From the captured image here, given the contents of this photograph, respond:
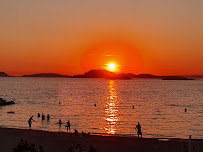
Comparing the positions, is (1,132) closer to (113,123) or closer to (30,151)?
(30,151)

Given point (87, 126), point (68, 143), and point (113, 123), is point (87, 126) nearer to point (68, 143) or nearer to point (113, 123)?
point (113, 123)

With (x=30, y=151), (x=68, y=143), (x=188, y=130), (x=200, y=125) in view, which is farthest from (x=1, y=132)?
(x=200, y=125)

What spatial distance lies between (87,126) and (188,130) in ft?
51.8

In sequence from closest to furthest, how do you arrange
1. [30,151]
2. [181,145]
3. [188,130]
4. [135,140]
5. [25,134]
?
[30,151], [181,145], [135,140], [25,134], [188,130]

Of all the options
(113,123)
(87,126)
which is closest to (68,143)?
(87,126)

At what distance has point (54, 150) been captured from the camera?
2453cm

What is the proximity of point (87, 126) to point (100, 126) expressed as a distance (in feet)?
6.91

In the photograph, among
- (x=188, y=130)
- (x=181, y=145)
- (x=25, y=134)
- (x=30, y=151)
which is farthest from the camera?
(x=188, y=130)

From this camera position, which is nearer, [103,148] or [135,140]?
[103,148]

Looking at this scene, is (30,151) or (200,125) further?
(200,125)

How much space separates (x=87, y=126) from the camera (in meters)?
44.7

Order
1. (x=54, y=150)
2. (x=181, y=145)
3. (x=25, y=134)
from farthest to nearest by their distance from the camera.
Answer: (x=25, y=134) < (x=181, y=145) < (x=54, y=150)

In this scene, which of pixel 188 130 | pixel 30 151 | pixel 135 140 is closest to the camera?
pixel 30 151

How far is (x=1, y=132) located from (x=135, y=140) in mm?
15964
